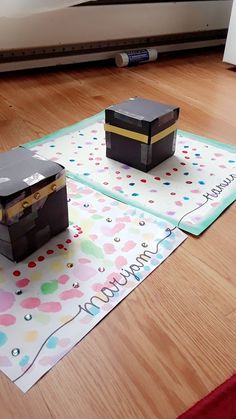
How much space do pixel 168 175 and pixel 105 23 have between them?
2.95 feet

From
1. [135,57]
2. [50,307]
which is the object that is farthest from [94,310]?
[135,57]

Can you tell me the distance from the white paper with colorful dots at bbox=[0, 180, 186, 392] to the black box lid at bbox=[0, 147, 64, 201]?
0.39 ft

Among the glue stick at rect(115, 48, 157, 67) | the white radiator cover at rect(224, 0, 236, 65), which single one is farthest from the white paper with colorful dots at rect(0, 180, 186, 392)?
the white radiator cover at rect(224, 0, 236, 65)

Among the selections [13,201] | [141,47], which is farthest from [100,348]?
[141,47]

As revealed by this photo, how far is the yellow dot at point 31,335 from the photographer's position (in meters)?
0.45

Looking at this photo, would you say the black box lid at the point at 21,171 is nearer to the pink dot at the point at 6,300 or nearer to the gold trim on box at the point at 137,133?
the pink dot at the point at 6,300

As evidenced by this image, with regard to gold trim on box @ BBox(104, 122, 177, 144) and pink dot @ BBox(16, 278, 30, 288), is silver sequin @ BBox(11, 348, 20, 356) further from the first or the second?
gold trim on box @ BBox(104, 122, 177, 144)

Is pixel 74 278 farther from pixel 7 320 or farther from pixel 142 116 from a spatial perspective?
pixel 142 116

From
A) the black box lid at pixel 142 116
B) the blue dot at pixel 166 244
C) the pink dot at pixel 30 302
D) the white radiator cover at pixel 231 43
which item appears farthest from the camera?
the white radiator cover at pixel 231 43

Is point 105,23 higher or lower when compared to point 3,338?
higher

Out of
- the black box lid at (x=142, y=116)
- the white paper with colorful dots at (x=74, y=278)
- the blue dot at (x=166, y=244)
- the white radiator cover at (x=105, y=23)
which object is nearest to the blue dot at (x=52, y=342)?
→ the white paper with colorful dots at (x=74, y=278)

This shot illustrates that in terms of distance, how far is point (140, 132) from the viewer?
2.43ft

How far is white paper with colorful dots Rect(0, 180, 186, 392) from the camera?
439mm

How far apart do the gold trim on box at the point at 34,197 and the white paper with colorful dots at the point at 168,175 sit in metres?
0.18
